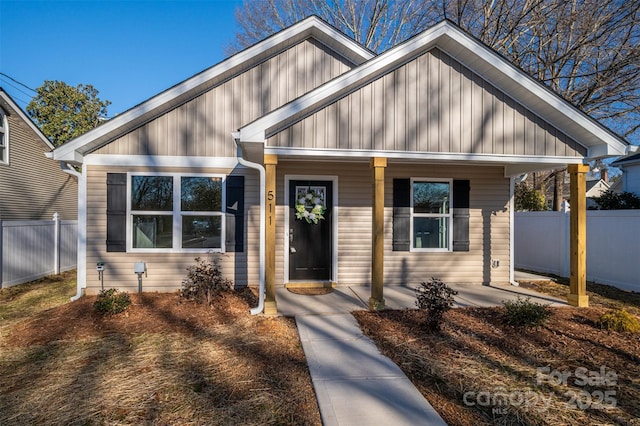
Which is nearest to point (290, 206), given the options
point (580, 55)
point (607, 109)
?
point (580, 55)

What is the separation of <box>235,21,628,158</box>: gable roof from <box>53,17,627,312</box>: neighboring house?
2 centimetres

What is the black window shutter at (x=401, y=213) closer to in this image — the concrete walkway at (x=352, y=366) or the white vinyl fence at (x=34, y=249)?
the concrete walkway at (x=352, y=366)

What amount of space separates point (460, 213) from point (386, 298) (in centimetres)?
261

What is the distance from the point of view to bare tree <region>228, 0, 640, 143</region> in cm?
1104

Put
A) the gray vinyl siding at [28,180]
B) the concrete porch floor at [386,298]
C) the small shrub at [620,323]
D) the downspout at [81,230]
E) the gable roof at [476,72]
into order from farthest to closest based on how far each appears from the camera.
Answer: the gray vinyl siding at [28,180] < the downspout at [81,230] < the concrete porch floor at [386,298] < the gable roof at [476,72] < the small shrub at [620,323]

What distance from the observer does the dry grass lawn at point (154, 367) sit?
2680mm

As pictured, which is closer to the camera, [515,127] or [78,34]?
[515,127]

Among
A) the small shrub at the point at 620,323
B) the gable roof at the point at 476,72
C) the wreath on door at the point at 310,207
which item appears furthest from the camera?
the wreath on door at the point at 310,207

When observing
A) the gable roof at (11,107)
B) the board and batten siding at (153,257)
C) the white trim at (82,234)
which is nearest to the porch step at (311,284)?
the board and batten siding at (153,257)

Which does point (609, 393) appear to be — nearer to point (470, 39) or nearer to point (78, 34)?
point (470, 39)

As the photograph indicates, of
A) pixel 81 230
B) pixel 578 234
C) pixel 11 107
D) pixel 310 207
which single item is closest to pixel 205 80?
pixel 310 207

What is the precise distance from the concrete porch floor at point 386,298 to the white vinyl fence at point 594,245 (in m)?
2.14

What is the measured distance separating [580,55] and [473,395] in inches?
560

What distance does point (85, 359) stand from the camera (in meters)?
3.64
